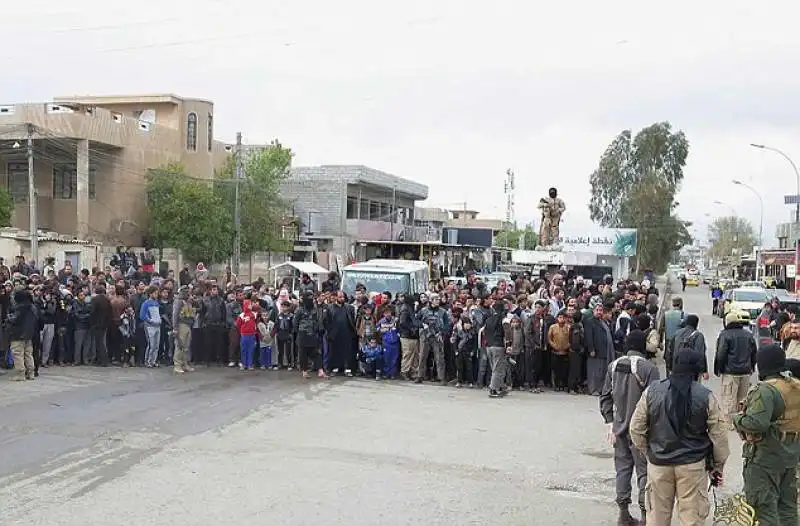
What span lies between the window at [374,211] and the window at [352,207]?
322 centimetres

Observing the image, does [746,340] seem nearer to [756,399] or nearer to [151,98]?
[756,399]

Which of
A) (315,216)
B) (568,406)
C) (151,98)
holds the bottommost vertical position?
(568,406)

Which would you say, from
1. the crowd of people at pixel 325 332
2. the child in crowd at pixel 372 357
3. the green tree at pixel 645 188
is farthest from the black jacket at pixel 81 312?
the green tree at pixel 645 188

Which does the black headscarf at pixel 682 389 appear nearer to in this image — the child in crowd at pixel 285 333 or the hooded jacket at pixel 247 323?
the child in crowd at pixel 285 333

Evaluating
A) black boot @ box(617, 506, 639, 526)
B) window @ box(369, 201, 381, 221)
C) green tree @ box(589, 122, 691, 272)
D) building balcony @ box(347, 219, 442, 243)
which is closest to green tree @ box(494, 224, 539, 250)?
green tree @ box(589, 122, 691, 272)

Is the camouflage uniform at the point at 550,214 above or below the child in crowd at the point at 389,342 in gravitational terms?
above

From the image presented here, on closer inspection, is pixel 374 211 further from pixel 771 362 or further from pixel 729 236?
pixel 729 236

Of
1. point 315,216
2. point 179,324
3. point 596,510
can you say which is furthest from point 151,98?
point 596,510

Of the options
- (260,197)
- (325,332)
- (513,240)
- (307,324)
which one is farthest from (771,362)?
(513,240)

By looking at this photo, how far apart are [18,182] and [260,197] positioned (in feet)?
37.3

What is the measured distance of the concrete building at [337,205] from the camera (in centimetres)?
5200

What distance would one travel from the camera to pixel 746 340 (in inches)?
463

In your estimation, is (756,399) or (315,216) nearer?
(756,399)

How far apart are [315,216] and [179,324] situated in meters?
35.5
